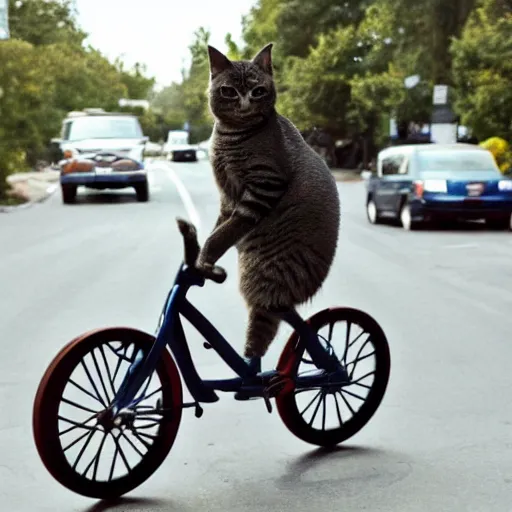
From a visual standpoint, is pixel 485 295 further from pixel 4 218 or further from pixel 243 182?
pixel 4 218

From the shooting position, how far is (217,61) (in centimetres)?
382

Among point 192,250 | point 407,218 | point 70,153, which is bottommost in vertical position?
point 407,218

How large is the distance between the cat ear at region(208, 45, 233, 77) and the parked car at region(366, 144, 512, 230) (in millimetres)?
14303

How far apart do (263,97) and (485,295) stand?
7038 mm

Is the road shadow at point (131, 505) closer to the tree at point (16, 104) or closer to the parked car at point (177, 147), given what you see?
the tree at point (16, 104)

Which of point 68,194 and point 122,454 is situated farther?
point 68,194

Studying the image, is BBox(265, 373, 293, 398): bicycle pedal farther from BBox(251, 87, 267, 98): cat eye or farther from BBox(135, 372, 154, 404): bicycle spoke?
BBox(251, 87, 267, 98): cat eye

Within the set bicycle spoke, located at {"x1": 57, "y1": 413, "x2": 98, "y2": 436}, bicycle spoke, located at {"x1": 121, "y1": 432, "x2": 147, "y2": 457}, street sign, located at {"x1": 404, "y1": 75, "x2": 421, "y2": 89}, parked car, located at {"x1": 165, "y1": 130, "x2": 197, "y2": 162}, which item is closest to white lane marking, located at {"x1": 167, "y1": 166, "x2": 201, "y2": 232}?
parked car, located at {"x1": 165, "y1": 130, "x2": 197, "y2": 162}

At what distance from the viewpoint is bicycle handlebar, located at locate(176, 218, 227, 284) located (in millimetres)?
3939

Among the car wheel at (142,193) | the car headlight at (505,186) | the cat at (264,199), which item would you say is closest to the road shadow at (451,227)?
the car headlight at (505,186)

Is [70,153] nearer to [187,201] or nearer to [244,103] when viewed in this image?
[187,201]

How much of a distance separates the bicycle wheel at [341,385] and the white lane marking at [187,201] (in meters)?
12.3

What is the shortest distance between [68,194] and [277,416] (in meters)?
20.9

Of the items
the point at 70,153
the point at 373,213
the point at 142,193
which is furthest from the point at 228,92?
the point at 142,193
